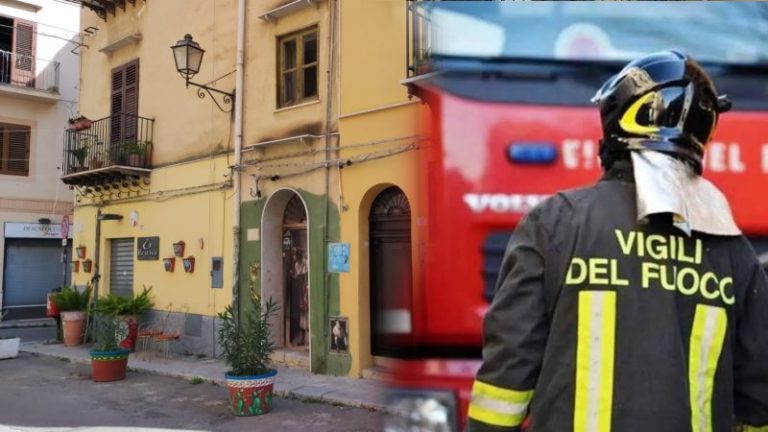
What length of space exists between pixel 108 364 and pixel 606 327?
997 cm

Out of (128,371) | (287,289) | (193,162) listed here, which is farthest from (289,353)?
(193,162)

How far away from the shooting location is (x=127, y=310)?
12.5 meters

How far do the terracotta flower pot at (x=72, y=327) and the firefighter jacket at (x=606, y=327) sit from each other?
14.4m

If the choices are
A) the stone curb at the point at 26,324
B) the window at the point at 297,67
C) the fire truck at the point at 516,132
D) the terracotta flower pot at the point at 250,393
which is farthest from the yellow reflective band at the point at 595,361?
the stone curb at the point at 26,324

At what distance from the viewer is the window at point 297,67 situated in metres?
10.4

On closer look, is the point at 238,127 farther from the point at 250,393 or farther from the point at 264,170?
the point at 250,393

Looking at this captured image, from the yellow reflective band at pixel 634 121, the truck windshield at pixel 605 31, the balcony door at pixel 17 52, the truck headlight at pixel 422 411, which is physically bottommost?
the truck headlight at pixel 422 411

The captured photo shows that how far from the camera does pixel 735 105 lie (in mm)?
2154

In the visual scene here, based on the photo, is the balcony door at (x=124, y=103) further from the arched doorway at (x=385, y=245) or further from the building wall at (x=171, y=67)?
the arched doorway at (x=385, y=245)

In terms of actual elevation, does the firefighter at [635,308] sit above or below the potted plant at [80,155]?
below

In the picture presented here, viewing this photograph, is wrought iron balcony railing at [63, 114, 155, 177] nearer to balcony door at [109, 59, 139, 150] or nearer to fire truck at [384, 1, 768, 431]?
balcony door at [109, 59, 139, 150]

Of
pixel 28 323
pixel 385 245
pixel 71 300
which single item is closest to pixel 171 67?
pixel 71 300

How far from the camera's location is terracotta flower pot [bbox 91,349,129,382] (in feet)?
32.4

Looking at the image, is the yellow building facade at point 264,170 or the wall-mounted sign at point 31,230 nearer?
the yellow building facade at point 264,170
